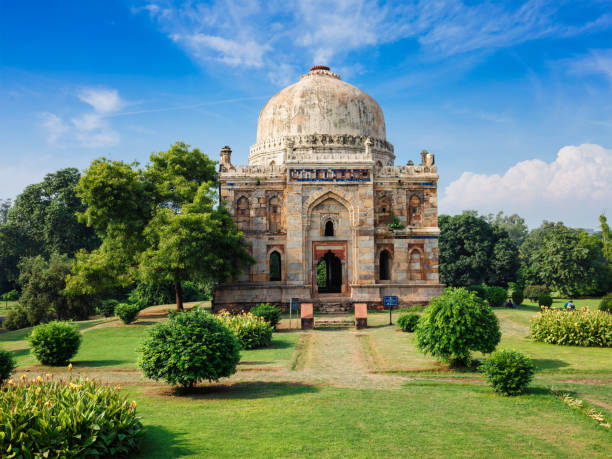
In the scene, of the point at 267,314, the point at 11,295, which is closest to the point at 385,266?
the point at 267,314

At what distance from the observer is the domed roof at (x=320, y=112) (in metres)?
29.6

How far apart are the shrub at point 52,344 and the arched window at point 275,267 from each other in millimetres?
14613

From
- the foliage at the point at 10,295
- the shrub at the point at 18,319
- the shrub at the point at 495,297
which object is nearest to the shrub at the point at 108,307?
the shrub at the point at 18,319

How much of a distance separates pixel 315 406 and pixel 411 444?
7.83ft

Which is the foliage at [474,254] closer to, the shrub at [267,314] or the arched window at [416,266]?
the arched window at [416,266]

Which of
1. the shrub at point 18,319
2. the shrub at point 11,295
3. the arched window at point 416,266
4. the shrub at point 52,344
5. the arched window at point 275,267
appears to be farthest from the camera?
the shrub at point 11,295

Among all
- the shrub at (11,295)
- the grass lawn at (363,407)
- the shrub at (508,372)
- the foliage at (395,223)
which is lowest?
the grass lawn at (363,407)

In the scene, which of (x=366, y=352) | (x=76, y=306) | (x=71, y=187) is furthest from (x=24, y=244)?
(x=366, y=352)

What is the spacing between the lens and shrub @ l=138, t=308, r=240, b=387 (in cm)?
992

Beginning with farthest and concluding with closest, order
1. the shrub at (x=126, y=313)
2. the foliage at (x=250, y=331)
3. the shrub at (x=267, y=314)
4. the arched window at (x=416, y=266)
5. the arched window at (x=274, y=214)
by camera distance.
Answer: the arched window at (x=274, y=214), the arched window at (x=416, y=266), the shrub at (x=126, y=313), the shrub at (x=267, y=314), the foliage at (x=250, y=331)

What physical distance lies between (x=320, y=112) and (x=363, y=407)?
76.1ft

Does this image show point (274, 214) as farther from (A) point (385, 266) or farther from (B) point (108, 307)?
(B) point (108, 307)

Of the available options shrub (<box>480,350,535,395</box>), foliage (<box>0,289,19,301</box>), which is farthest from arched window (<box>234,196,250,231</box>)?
foliage (<box>0,289,19,301</box>)

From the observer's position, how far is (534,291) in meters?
35.6
